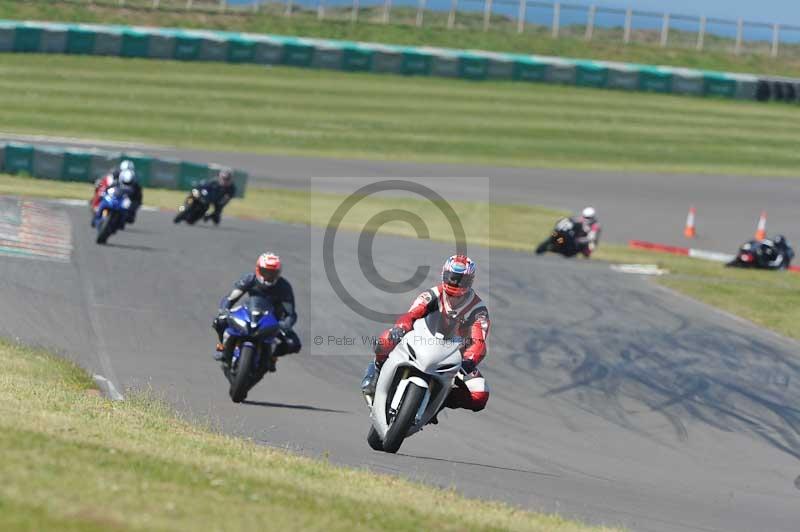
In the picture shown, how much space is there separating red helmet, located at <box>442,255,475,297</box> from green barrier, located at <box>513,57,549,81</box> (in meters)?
46.7

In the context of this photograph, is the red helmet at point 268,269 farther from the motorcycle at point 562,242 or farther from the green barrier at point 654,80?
the green barrier at point 654,80

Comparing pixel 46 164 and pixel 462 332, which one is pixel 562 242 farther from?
pixel 462 332

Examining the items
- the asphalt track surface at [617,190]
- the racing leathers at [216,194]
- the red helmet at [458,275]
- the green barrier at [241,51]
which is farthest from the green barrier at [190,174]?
the red helmet at [458,275]

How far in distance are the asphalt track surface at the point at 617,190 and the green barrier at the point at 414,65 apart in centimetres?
1208

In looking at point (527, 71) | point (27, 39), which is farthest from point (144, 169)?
point (527, 71)

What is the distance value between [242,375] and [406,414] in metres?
3.19

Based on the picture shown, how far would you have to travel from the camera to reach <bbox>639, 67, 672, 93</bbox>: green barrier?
57.2m

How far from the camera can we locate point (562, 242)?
2981cm

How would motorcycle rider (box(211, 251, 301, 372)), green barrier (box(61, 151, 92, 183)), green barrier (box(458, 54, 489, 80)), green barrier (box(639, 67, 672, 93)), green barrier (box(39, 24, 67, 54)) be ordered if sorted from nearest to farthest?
motorcycle rider (box(211, 251, 301, 372))
green barrier (box(61, 151, 92, 183))
green barrier (box(39, 24, 67, 54))
green barrier (box(458, 54, 489, 80))
green barrier (box(639, 67, 672, 93))

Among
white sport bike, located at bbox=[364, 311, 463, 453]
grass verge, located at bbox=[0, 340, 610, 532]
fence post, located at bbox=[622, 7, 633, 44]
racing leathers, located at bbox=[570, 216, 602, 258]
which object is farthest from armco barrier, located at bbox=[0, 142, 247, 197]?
fence post, located at bbox=[622, 7, 633, 44]

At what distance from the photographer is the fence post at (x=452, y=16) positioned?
6562cm

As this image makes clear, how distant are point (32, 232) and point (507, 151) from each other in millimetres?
26475

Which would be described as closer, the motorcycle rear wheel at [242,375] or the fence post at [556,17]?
the motorcycle rear wheel at [242,375]

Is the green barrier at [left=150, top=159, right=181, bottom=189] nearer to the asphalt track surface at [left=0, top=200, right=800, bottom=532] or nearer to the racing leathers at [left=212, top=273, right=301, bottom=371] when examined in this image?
the asphalt track surface at [left=0, top=200, right=800, bottom=532]
